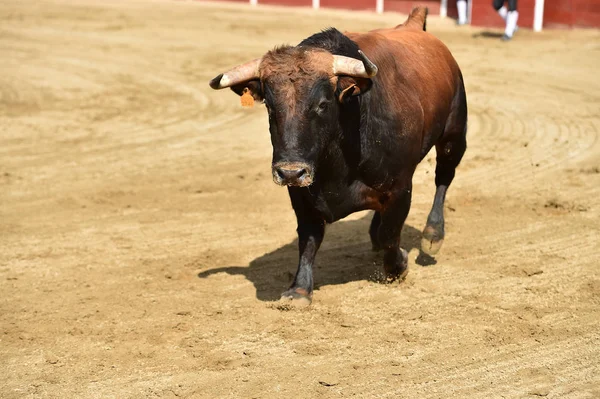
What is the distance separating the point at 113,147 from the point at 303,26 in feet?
26.3

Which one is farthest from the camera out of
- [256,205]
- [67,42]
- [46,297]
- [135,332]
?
[67,42]

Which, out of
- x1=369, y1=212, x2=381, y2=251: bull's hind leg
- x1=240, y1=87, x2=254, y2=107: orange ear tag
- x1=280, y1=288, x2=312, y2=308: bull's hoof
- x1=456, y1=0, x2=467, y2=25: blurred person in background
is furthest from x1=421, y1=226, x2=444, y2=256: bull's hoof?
x1=456, y1=0, x2=467, y2=25: blurred person in background

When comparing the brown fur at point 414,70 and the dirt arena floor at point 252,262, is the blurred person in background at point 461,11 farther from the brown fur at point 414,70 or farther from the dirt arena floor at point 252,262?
the brown fur at point 414,70

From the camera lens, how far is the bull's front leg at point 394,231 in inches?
204

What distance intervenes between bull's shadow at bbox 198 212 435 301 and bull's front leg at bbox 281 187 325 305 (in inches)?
8.4

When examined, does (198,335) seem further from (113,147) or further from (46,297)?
(113,147)

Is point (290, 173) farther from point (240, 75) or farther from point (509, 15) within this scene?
point (509, 15)

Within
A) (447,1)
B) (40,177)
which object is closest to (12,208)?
(40,177)

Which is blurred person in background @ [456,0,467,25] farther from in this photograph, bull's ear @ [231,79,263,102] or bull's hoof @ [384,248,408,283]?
bull's ear @ [231,79,263,102]

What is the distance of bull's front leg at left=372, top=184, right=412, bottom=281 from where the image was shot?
17.0ft

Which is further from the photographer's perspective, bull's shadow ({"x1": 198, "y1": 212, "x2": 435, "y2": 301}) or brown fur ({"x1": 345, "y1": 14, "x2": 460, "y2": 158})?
bull's shadow ({"x1": 198, "y1": 212, "x2": 435, "y2": 301})

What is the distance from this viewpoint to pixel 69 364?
442 centimetres

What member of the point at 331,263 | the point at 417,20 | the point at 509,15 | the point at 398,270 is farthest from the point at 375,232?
the point at 509,15

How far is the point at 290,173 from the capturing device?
4.38m
